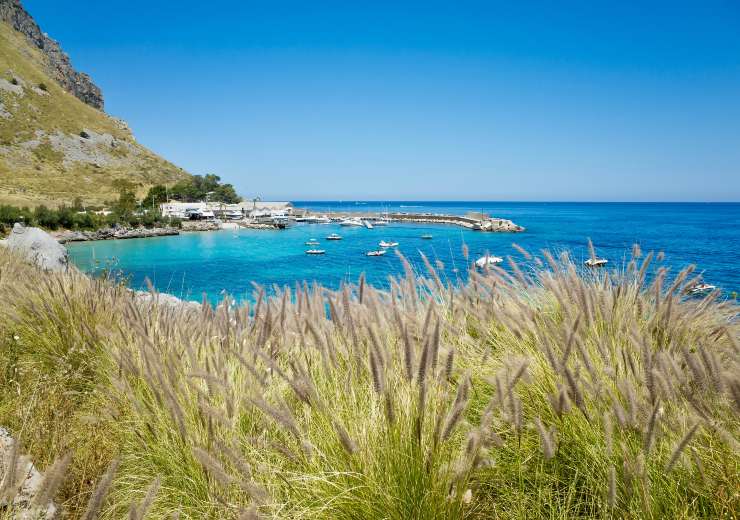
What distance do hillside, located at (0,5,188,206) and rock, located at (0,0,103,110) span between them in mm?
726

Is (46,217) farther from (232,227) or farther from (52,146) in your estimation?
(52,146)

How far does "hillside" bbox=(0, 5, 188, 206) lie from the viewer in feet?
245

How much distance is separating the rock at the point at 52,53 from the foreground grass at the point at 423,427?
155 m

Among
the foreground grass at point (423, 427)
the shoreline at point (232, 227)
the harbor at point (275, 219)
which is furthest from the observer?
the harbor at point (275, 219)

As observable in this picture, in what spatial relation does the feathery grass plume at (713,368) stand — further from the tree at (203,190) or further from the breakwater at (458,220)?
the tree at (203,190)

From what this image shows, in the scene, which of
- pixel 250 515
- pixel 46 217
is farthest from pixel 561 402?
pixel 46 217

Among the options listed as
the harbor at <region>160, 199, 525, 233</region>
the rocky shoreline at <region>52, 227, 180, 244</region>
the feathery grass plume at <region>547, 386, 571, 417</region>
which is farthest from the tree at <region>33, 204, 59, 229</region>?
the feathery grass plume at <region>547, 386, 571, 417</region>

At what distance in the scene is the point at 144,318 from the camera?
3.60m

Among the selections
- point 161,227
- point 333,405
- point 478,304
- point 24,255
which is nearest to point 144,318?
point 333,405

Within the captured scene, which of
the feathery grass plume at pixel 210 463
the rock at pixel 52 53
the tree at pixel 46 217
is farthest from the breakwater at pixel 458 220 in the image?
the rock at pixel 52 53

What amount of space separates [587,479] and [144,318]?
3.23 meters

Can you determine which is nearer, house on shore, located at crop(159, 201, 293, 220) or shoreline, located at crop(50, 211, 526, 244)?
shoreline, located at crop(50, 211, 526, 244)

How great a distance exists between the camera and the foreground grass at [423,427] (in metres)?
1.56

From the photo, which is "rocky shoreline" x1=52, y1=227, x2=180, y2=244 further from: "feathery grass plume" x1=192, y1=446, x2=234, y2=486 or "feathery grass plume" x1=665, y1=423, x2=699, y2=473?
"feathery grass plume" x1=665, y1=423, x2=699, y2=473
